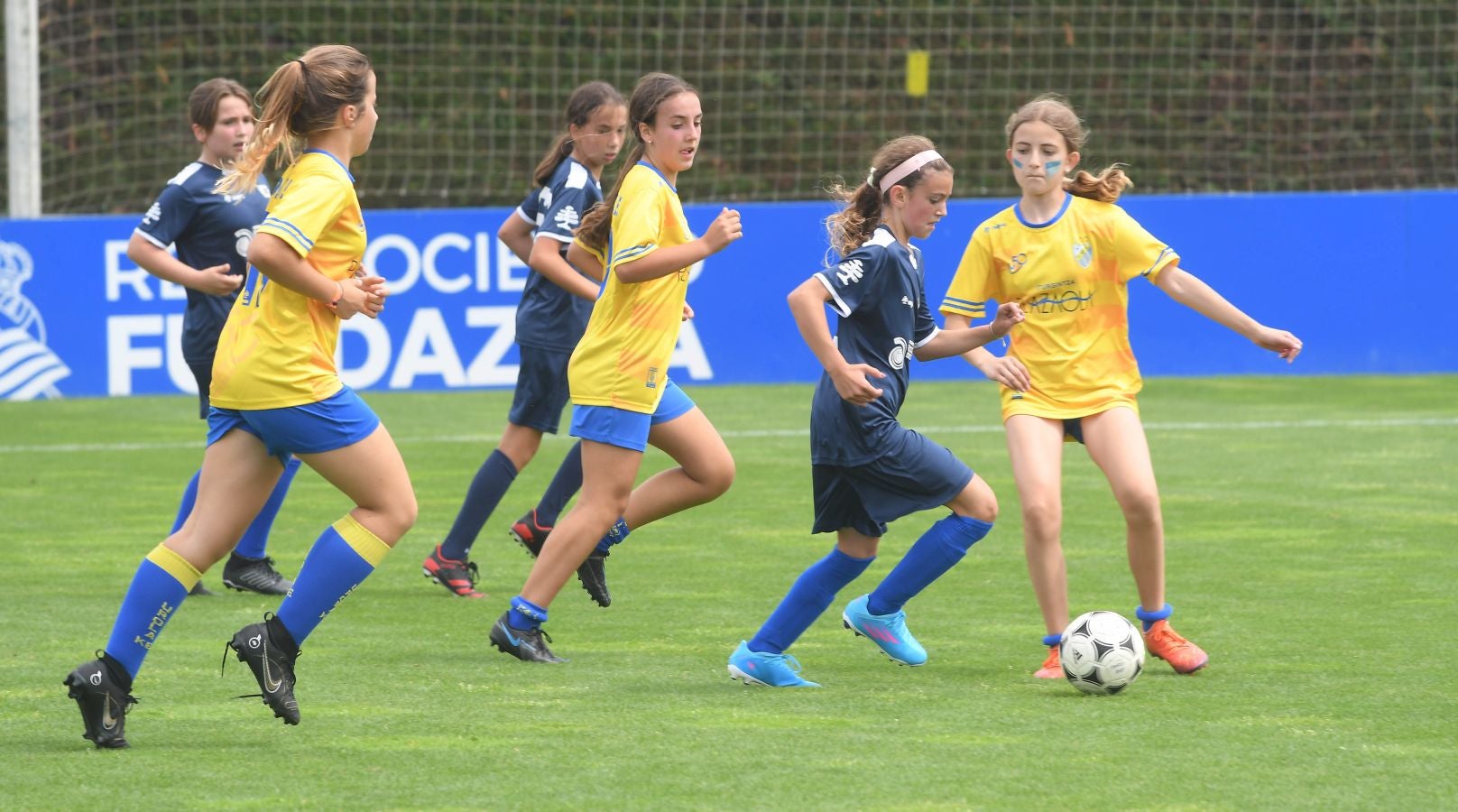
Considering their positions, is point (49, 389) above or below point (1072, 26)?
below

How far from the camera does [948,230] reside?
48.5ft

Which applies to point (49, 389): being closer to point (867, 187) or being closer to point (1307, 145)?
point (867, 187)

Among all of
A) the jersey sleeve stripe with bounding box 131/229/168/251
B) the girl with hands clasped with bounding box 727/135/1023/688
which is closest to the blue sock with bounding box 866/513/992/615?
the girl with hands clasped with bounding box 727/135/1023/688

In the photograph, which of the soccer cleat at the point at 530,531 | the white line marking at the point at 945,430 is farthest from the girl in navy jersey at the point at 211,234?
the white line marking at the point at 945,430

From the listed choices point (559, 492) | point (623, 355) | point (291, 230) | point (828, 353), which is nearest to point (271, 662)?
point (291, 230)

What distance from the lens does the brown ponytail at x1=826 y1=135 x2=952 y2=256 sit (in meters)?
5.66

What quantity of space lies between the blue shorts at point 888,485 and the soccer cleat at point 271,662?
57.8 inches

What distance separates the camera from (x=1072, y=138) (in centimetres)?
591

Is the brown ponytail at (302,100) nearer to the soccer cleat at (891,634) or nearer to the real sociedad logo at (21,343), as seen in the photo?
the soccer cleat at (891,634)

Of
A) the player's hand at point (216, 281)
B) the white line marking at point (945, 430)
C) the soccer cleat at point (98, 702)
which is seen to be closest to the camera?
the soccer cleat at point (98, 702)

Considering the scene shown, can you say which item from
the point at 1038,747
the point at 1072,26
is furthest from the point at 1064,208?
the point at 1072,26

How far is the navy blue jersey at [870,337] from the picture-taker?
5.50m

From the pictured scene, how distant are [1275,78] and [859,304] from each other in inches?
714

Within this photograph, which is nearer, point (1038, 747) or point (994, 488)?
point (1038, 747)
